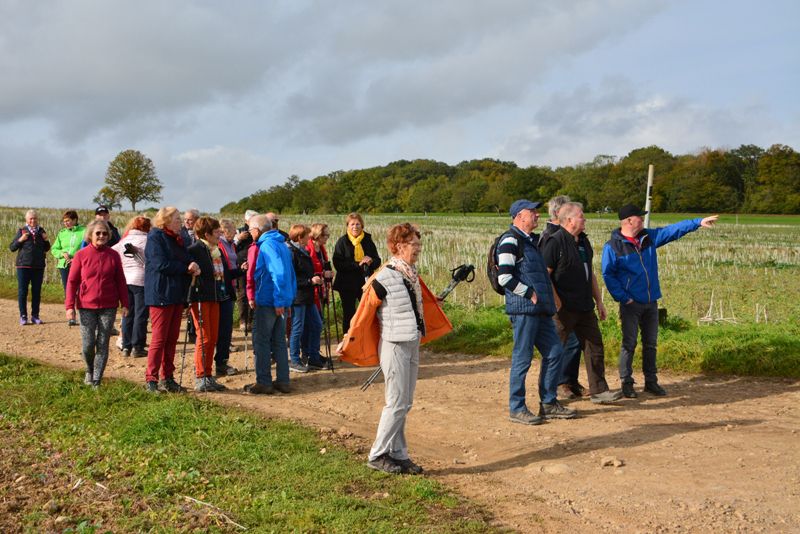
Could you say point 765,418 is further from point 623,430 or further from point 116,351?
point 116,351

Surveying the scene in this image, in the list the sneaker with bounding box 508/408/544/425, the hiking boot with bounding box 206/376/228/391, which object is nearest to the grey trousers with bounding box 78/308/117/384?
the hiking boot with bounding box 206/376/228/391

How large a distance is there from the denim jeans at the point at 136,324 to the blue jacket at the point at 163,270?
2466mm

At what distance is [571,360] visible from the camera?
8.34m

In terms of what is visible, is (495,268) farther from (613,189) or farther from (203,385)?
(613,189)

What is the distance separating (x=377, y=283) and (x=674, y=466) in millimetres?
2878

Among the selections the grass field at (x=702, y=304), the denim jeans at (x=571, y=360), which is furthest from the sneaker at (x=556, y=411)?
the grass field at (x=702, y=304)

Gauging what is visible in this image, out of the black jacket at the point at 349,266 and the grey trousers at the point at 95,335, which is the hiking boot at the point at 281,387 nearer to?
the grey trousers at the point at 95,335

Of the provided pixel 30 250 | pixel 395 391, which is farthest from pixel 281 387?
pixel 30 250

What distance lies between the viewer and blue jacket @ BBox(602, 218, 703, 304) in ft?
26.8

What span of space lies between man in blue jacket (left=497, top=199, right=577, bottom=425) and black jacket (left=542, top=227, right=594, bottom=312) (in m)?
0.55

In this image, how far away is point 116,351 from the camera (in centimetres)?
Answer: 1127

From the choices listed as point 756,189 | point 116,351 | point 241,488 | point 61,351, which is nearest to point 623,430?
point 241,488

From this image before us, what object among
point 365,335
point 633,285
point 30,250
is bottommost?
point 365,335

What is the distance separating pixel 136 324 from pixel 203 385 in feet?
8.80
